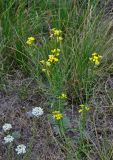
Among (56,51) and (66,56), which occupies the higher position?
(56,51)

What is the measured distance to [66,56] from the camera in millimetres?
2906

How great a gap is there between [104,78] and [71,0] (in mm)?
782

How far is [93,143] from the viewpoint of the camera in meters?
2.46

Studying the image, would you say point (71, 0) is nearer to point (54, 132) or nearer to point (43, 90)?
point (43, 90)

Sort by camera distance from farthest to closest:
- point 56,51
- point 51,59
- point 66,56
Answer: point 66,56, point 56,51, point 51,59

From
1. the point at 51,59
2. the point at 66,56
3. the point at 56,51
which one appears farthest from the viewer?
the point at 66,56

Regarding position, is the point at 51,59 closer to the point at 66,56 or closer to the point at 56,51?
the point at 56,51

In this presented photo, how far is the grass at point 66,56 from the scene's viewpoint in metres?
2.51

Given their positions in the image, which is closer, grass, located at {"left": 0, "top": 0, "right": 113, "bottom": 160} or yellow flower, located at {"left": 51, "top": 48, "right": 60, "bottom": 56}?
grass, located at {"left": 0, "top": 0, "right": 113, "bottom": 160}

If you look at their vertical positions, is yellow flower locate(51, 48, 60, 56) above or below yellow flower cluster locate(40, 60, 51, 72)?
above

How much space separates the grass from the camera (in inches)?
98.7

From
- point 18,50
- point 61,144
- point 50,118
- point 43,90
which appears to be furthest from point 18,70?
point 61,144

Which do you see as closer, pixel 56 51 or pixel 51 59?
pixel 51 59

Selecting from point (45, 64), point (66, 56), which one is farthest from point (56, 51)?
point (66, 56)
